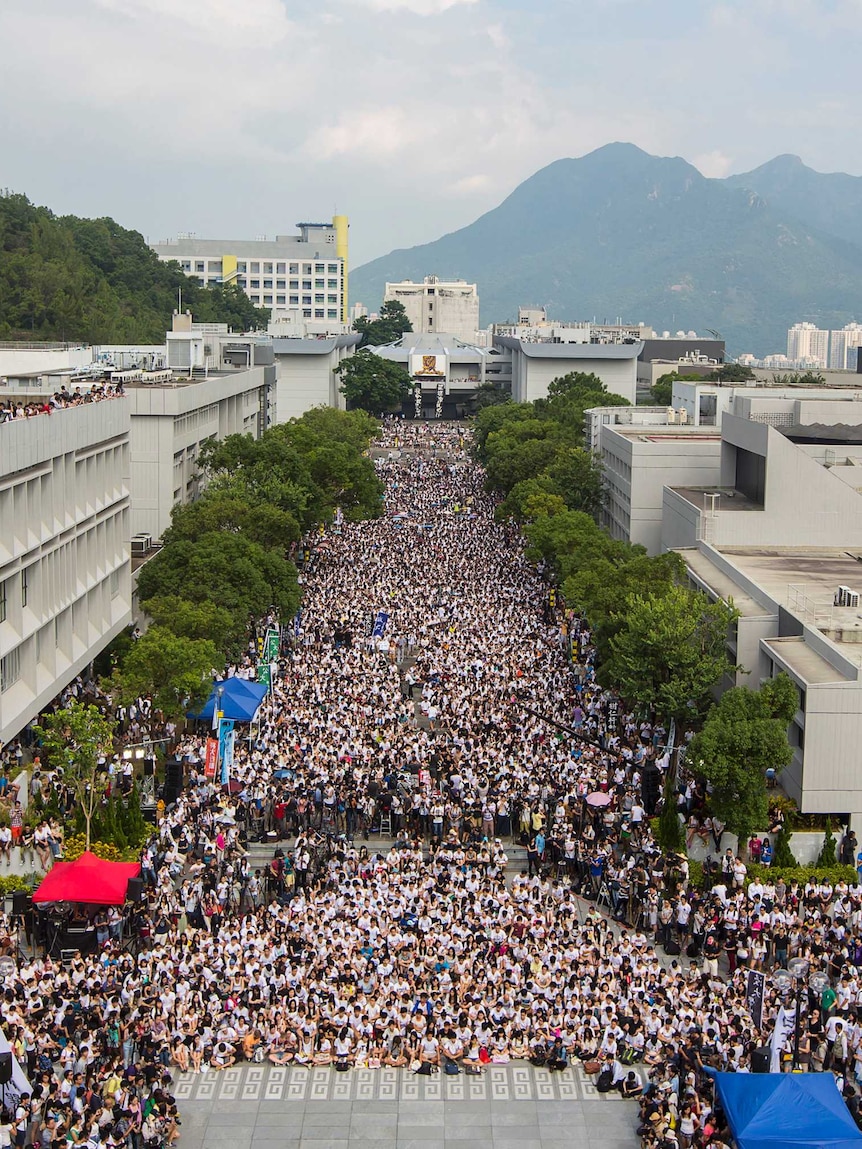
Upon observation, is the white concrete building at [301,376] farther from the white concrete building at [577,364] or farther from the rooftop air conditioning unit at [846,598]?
the rooftop air conditioning unit at [846,598]

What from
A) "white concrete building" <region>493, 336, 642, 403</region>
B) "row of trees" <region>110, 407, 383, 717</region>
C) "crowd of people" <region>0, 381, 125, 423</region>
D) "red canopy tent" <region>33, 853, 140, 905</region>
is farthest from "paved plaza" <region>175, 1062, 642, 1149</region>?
"white concrete building" <region>493, 336, 642, 403</region>

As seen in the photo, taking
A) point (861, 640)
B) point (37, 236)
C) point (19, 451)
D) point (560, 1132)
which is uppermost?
point (37, 236)

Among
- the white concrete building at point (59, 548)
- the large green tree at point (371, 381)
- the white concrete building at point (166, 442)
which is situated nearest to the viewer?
the white concrete building at point (59, 548)

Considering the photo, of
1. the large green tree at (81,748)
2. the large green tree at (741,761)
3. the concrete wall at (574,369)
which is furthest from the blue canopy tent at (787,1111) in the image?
the concrete wall at (574,369)

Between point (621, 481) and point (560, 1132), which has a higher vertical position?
point (621, 481)

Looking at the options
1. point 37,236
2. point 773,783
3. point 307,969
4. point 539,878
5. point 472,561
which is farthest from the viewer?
point 37,236

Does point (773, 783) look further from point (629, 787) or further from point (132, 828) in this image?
point (132, 828)

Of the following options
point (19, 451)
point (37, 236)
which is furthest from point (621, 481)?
point (37, 236)
